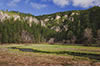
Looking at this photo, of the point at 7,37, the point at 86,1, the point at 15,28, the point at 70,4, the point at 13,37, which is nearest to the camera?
the point at 86,1

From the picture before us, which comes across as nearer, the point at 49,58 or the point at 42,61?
the point at 42,61

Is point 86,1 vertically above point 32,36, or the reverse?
point 86,1

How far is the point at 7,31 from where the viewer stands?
103 meters

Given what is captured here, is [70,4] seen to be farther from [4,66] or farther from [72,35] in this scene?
[72,35]

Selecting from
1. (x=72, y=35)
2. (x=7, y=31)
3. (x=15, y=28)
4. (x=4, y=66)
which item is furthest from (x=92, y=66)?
(x=15, y=28)

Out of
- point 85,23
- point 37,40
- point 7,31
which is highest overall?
point 85,23

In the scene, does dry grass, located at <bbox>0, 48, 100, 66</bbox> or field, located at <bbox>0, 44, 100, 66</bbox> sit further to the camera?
field, located at <bbox>0, 44, 100, 66</bbox>

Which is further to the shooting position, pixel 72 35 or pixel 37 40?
pixel 37 40

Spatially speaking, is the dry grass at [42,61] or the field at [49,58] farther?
the field at [49,58]

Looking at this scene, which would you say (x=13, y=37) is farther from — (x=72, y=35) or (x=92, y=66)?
(x=92, y=66)

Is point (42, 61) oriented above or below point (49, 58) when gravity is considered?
above

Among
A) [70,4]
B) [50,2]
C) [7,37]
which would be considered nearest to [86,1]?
[70,4]

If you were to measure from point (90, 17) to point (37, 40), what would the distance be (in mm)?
66456

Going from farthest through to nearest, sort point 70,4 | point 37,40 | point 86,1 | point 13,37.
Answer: point 37,40
point 13,37
point 70,4
point 86,1
